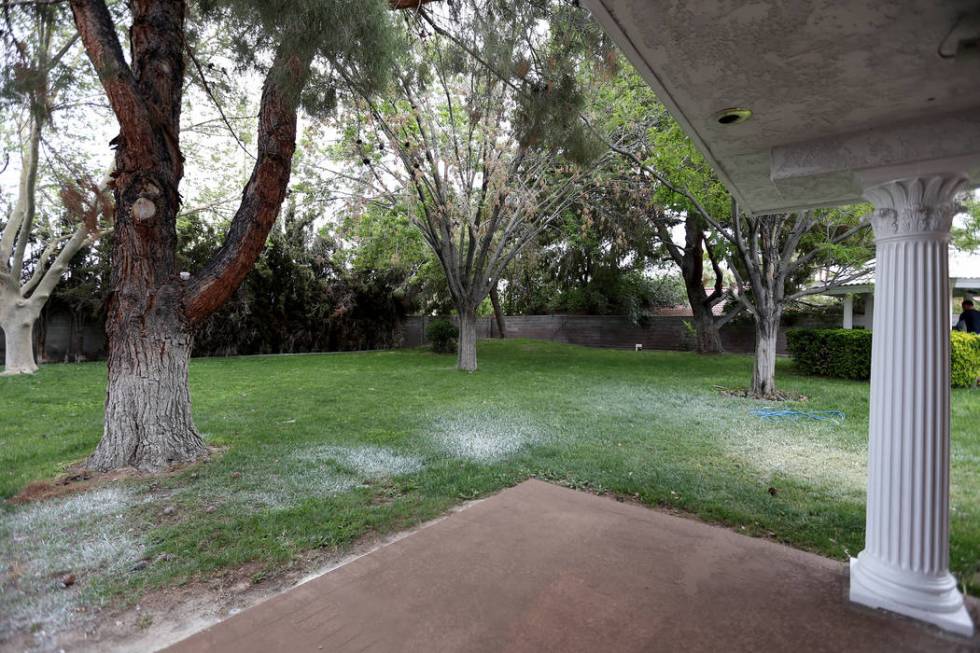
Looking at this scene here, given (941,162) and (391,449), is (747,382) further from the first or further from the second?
(941,162)

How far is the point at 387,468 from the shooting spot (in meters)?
4.15

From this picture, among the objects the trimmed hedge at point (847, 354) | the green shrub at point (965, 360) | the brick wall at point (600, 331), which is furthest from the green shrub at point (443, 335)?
the green shrub at point (965, 360)

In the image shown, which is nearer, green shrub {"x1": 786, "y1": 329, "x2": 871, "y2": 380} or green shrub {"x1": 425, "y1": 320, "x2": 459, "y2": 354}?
green shrub {"x1": 786, "y1": 329, "x2": 871, "y2": 380}

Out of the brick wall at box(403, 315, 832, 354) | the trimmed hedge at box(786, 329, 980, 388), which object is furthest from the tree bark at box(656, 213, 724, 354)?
the trimmed hedge at box(786, 329, 980, 388)

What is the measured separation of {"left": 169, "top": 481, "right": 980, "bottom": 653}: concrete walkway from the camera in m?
1.93

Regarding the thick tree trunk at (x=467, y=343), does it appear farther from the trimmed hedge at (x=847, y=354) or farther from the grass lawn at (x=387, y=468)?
the trimmed hedge at (x=847, y=354)

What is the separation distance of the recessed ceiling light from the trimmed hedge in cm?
875

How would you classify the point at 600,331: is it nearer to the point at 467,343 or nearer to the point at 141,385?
the point at 467,343

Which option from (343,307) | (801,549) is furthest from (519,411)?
(343,307)

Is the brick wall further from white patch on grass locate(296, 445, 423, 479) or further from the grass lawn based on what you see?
white patch on grass locate(296, 445, 423, 479)

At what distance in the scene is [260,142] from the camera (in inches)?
171

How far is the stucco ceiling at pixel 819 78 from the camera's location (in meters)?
1.48

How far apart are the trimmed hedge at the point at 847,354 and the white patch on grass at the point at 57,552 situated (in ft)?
35.1

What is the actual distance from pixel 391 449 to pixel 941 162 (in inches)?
169
